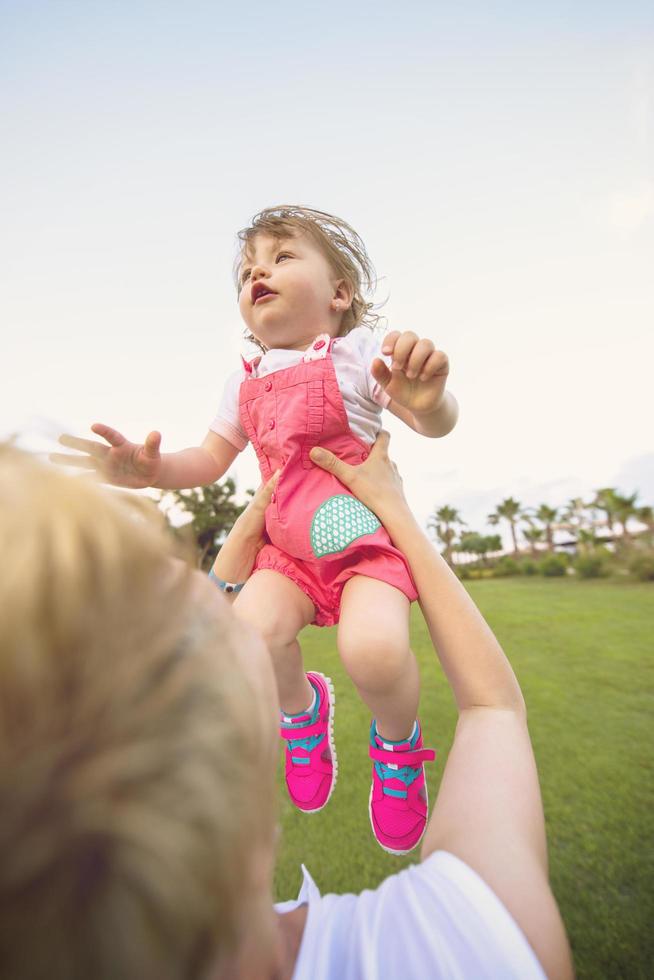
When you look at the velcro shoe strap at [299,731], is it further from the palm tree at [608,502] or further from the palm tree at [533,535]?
the palm tree at [533,535]

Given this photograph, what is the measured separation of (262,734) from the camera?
0.40 metres

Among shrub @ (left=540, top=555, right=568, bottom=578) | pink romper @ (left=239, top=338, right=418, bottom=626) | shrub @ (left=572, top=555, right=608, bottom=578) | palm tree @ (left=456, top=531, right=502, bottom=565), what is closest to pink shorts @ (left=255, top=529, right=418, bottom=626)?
pink romper @ (left=239, top=338, right=418, bottom=626)

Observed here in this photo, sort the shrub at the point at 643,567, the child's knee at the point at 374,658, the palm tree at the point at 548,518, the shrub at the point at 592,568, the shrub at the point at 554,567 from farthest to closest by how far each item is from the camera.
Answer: the palm tree at the point at 548,518, the shrub at the point at 554,567, the shrub at the point at 592,568, the shrub at the point at 643,567, the child's knee at the point at 374,658

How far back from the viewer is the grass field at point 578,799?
128 centimetres

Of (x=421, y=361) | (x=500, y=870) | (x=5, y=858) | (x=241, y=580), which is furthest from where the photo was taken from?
(x=241, y=580)

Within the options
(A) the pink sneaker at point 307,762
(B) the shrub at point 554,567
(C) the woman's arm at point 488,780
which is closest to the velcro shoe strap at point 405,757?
(A) the pink sneaker at point 307,762

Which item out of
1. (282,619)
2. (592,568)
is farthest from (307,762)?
(592,568)

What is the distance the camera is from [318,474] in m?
1.29

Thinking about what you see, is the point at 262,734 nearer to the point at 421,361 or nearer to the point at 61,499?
the point at 61,499

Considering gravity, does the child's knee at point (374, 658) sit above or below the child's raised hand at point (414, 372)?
below

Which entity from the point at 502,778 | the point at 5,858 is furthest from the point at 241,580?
the point at 5,858

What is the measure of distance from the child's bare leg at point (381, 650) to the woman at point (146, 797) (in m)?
0.49

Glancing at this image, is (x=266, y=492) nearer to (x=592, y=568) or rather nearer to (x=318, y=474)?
(x=318, y=474)

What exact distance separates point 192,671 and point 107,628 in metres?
0.08
